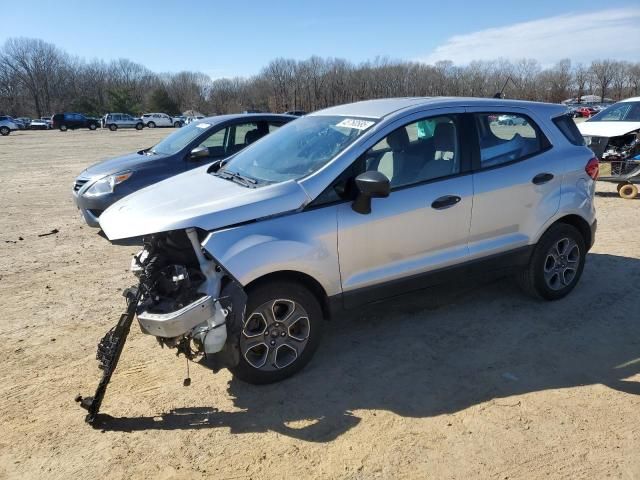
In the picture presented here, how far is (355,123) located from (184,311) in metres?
1.99

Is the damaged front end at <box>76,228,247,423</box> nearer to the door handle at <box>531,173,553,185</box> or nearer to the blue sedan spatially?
the door handle at <box>531,173,553,185</box>

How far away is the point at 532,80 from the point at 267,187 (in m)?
112

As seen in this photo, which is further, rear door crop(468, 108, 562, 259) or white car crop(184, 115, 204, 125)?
white car crop(184, 115, 204, 125)

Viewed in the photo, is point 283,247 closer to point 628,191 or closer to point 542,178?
point 542,178

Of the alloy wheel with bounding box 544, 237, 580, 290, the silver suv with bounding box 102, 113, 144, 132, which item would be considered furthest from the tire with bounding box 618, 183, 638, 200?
the silver suv with bounding box 102, 113, 144, 132

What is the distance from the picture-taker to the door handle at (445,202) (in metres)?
3.90

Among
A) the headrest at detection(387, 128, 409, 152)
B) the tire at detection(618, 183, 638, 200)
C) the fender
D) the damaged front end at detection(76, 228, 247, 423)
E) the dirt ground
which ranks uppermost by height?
the headrest at detection(387, 128, 409, 152)

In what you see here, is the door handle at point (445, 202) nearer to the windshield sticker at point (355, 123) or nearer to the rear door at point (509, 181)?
the rear door at point (509, 181)

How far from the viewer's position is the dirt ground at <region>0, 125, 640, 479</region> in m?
2.79

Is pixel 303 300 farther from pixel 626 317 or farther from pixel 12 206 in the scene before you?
pixel 12 206

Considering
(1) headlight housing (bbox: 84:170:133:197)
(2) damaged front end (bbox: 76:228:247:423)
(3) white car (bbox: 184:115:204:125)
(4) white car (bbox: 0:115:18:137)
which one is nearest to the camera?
(2) damaged front end (bbox: 76:228:247:423)

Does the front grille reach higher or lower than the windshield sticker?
lower

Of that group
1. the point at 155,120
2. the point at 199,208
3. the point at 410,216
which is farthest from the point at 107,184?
the point at 155,120

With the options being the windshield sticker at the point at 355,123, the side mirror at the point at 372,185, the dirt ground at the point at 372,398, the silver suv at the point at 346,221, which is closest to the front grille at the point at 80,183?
the dirt ground at the point at 372,398
